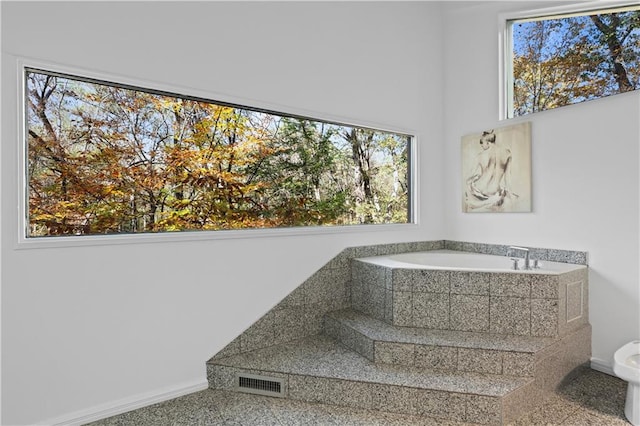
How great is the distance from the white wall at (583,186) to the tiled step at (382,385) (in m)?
1.06

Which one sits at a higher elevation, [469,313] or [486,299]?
[486,299]

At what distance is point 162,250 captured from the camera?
2.35 metres

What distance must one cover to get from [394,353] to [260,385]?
34.5 inches

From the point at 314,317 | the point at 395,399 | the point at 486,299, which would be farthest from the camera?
the point at 314,317

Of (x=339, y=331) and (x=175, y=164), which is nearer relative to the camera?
(x=175, y=164)

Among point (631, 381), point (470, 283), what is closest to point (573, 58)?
point (470, 283)

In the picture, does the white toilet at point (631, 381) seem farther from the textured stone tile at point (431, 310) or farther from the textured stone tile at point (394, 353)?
the textured stone tile at point (394, 353)

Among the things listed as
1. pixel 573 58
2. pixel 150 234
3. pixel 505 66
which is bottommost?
pixel 150 234

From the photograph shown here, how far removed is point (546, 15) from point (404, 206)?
202 cm

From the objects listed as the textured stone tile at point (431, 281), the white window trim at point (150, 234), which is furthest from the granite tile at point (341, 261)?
the textured stone tile at point (431, 281)

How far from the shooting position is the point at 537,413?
2117mm

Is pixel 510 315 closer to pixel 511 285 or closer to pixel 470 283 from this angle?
pixel 511 285

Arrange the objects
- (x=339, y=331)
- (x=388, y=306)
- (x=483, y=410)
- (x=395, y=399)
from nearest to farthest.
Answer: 1. (x=483, y=410)
2. (x=395, y=399)
3. (x=388, y=306)
4. (x=339, y=331)

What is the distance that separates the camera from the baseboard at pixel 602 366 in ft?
8.67
